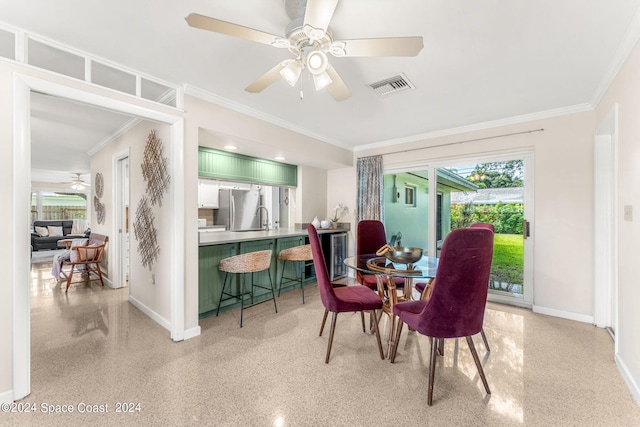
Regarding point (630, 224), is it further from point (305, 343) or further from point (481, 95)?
point (305, 343)

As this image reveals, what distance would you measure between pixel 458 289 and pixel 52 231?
1118cm

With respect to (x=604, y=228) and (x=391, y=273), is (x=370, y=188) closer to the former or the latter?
(x=391, y=273)

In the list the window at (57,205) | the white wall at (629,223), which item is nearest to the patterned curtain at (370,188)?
the white wall at (629,223)

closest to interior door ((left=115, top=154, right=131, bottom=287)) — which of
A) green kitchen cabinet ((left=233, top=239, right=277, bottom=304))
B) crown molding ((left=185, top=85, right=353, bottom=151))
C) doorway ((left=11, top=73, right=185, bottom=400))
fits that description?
green kitchen cabinet ((left=233, top=239, right=277, bottom=304))

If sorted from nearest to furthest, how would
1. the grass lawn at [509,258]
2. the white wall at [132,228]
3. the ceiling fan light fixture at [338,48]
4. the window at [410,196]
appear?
the ceiling fan light fixture at [338,48] → the white wall at [132,228] → the grass lawn at [509,258] → the window at [410,196]

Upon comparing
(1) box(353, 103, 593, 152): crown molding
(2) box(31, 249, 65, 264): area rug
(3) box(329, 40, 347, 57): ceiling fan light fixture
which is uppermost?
(1) box(353, 103, 593, 152): crown molding

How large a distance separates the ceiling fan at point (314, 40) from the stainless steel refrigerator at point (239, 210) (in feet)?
12.2

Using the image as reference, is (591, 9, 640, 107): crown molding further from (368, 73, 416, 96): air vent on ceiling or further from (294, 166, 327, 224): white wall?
(294, 166, 327, 224): white wall

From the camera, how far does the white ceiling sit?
1.63 metres

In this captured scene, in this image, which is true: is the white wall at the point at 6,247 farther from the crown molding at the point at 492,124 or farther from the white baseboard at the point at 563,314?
the white baseboard at the point at 563,314

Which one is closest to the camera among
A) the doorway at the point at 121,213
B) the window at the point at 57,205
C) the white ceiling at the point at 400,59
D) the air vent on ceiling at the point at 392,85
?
the white ceiling at the point at 400,59

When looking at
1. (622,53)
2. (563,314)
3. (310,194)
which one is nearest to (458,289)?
(622,53)

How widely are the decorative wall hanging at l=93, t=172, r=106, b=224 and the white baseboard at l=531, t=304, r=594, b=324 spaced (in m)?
6.63

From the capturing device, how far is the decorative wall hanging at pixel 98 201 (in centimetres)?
477
